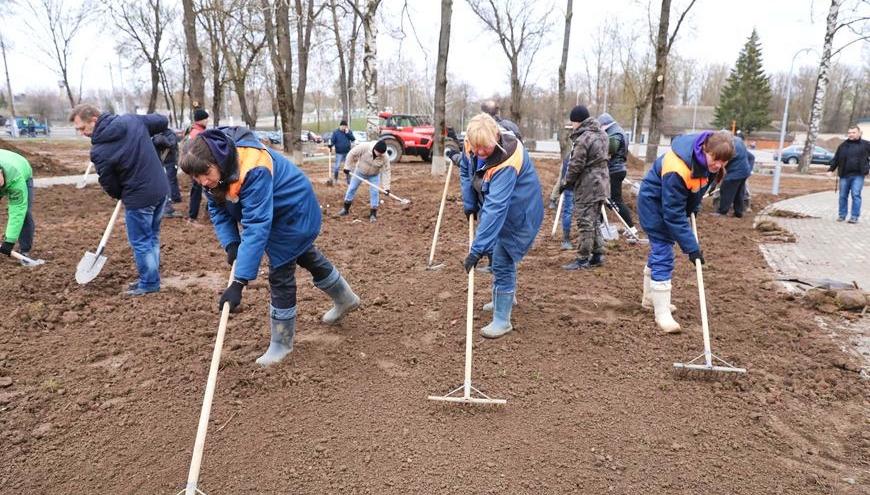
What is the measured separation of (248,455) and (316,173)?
42.2 feet

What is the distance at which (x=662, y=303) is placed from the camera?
4.23 meters

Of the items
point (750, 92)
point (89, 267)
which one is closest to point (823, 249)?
point (89, 267)

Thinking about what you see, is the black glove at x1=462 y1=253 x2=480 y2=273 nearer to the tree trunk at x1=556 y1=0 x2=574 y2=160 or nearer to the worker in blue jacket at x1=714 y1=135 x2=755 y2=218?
the worker in blue jacket at x1=714 y1=135 x2=755 y2=218

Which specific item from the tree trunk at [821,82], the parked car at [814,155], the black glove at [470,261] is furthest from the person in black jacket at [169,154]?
the parked car at [814,155]

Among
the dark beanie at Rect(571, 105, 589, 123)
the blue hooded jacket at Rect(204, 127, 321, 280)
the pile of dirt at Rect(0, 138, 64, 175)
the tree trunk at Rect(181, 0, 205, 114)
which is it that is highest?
the tree trunk at Rect(181, 0, 205, 114)

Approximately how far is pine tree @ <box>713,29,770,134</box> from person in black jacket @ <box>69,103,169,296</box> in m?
49.6

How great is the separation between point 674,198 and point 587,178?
78.1 inches

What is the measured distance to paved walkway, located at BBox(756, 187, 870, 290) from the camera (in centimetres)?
587

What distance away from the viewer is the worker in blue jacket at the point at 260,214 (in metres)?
2.91

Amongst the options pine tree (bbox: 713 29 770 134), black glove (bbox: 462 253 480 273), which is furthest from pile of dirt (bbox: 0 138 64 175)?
pine tree (bbox: 713 29 770 134)

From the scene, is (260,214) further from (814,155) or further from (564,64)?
(814,155)

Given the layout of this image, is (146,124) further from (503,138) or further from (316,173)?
(316,173)

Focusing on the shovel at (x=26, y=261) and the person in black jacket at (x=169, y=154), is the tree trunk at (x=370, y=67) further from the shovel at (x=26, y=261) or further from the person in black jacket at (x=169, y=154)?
the shovel at (x=26, y=261)

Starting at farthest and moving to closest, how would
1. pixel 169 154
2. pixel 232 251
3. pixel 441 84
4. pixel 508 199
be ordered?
1. pixel 441 84
2. pixel 169 154
3. pixel 508 199
4. pixel 232 251
